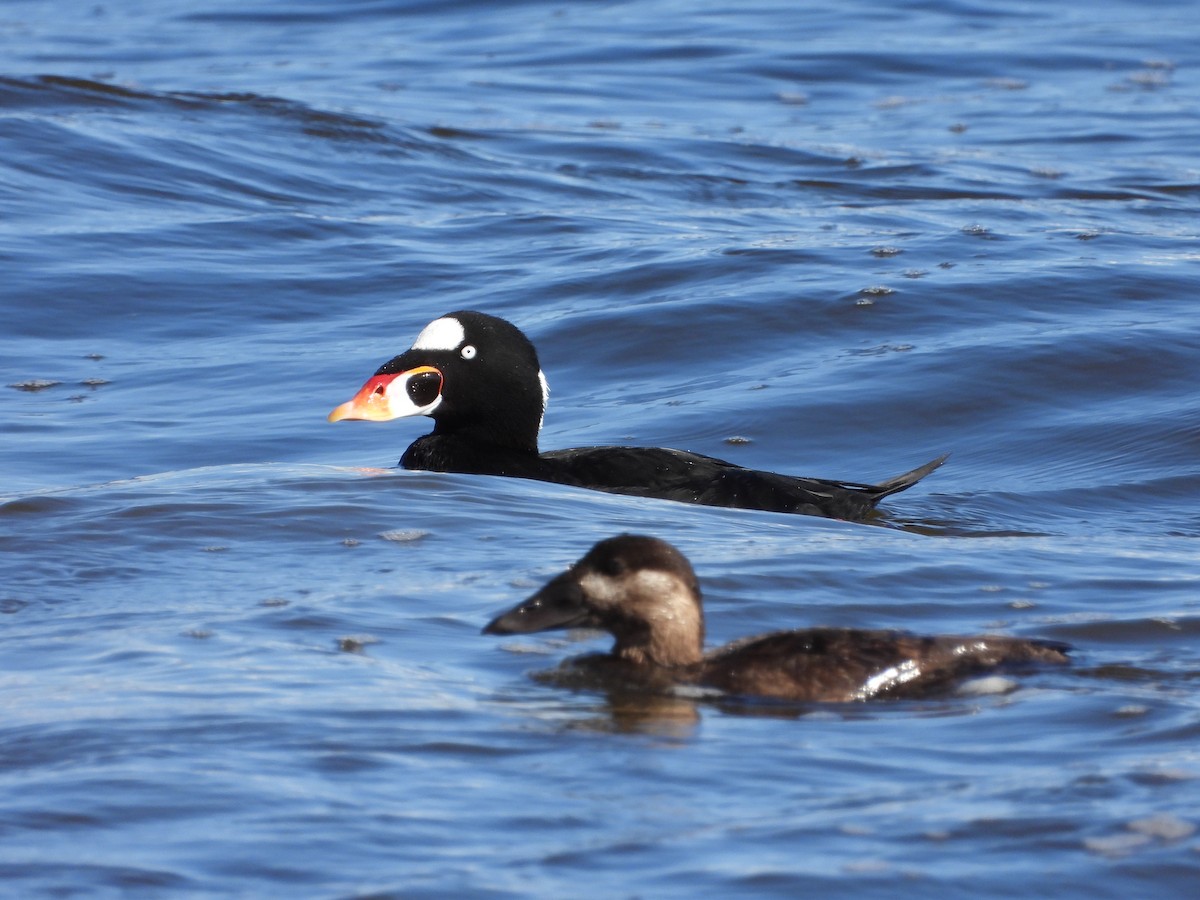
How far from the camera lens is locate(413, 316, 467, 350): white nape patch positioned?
9172 millimetres

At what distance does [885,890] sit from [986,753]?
82cm

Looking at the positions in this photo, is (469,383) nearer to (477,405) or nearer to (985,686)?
(477,405)

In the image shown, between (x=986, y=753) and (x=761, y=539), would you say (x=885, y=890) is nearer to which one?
(x=986, y=753)

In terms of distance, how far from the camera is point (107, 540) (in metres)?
6.48

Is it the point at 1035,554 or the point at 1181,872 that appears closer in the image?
the point at 1181,872

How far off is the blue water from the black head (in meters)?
0.48

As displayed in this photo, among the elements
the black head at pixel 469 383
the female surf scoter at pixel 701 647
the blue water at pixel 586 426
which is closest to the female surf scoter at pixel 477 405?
the black head at pixel 469 383

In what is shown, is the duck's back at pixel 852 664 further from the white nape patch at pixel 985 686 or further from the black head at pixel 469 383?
the black head at pixel 469 383

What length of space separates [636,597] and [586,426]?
5625 millimetres

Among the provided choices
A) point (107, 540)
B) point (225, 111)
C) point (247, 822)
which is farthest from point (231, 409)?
point (225, 111)

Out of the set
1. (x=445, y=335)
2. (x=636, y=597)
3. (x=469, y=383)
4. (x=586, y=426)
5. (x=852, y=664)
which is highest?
(x=445, y=335)

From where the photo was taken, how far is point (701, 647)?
520 centimetres

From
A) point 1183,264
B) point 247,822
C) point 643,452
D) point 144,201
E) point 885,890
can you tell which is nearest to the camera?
point 885,890

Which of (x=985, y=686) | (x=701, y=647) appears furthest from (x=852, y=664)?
(x=701, y=647)
